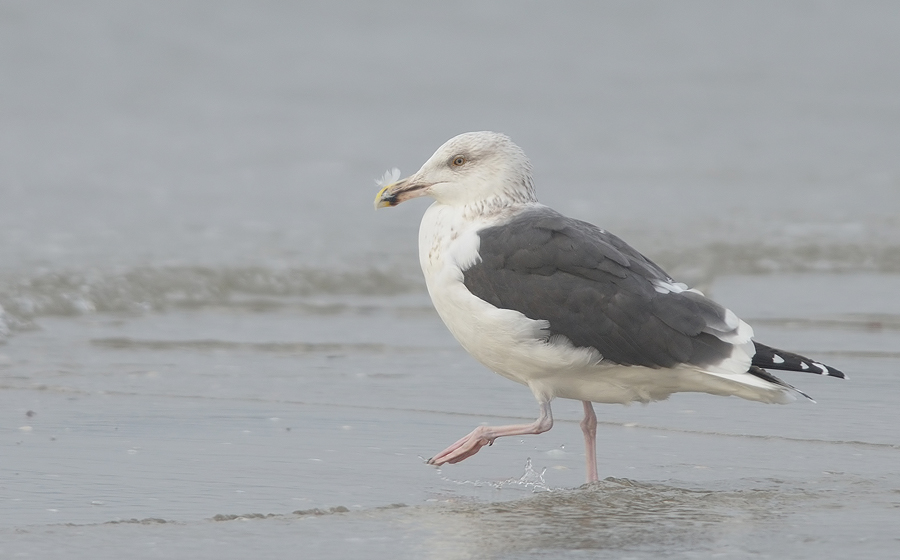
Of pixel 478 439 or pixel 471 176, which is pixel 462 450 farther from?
pixel 471 176

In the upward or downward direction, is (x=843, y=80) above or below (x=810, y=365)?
above

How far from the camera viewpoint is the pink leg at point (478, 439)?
4.72 meters

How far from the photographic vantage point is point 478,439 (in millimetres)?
4730

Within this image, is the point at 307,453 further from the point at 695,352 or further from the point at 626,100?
the point at 626,100

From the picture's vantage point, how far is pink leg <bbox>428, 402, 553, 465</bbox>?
4.72 meters

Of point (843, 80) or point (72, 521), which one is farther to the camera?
point (843, 80)

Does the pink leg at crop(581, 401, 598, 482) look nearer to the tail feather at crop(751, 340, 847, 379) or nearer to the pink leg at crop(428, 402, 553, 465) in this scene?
the pink leg at crop(428, 402, 553, 465)

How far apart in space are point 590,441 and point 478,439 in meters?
0.44

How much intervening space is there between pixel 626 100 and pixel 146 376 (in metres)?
18.7

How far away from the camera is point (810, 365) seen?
14.7ft

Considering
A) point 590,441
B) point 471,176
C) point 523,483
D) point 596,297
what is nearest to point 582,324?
point 596,297

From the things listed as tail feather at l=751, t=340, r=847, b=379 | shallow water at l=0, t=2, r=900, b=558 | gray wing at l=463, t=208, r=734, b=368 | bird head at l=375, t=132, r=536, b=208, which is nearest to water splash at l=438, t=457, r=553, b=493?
shallow water at l=0, t=2, r=900, b=558

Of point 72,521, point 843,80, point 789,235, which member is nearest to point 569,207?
point 789,235

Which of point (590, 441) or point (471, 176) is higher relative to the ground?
point (471, 176)
